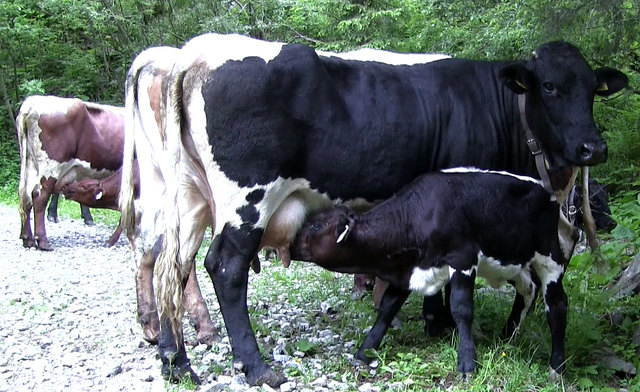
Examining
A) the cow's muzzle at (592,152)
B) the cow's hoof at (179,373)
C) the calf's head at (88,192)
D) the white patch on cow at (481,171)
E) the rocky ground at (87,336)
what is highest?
the cow's muzzle at (592,152)

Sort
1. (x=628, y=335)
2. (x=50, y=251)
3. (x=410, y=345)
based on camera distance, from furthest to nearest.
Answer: (x=50, y=251)
(x=628, y=335)
(x=410, y=345)

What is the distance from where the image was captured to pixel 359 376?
17.1 ft

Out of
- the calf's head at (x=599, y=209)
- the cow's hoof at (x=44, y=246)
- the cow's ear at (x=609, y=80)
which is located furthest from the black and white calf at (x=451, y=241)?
the cow's hoof at (x=44, y=246)

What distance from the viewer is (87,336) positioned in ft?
21.6

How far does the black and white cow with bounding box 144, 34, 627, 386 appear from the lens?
5.06 meters

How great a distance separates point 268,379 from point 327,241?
3.52 ft

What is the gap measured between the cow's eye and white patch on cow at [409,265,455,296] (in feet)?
5.43

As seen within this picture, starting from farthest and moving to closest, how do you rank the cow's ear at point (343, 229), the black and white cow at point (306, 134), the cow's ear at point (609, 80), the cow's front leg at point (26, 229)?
the cow's front leg at point (26, 229) < the cow's ear at point (609, 80) < the cow's ear at point (343, 229) < the black and white cow at point (306, 134)

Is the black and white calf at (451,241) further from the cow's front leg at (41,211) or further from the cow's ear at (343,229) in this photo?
the cow's front leg at (41,211)

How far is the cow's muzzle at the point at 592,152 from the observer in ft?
17.3

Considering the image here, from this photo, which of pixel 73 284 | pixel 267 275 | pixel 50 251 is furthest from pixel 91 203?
pixel 267 275

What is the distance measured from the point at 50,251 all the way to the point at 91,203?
1.12 meters

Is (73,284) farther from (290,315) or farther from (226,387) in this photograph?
(226,387)

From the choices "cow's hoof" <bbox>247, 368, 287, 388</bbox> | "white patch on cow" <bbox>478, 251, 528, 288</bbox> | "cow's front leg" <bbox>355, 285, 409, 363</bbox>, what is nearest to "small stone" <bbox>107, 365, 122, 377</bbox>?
"cow's hoof" <bbox>247, 368, 287, 388</bbox>
